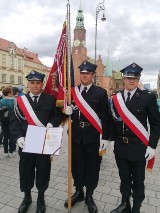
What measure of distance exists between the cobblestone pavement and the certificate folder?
1043 mm

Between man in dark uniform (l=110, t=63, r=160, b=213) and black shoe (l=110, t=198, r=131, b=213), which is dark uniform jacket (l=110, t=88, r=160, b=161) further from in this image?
black shoe (l=110, t=198, r=131, b=213)

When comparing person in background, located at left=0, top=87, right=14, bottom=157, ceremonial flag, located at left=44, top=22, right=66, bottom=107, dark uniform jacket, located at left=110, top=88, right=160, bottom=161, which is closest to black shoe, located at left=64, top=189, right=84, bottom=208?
dark uniform jacket, located at left=110, top=88, right=160, bottom=161

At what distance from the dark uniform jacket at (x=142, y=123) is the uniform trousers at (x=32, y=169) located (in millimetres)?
1171

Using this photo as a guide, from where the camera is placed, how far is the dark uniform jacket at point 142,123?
3145mm

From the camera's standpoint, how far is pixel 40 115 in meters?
3.42

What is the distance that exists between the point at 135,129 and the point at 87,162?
3.30 ft

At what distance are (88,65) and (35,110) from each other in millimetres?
1072

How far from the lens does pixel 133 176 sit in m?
3.34

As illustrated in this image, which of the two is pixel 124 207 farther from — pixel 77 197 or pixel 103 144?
pixel 103 144

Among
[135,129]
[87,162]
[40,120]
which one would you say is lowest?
[87,162]

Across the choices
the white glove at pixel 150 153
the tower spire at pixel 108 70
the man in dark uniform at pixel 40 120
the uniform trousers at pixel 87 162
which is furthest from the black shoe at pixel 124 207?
the tower spire at pixel 108 70

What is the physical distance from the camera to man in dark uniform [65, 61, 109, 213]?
348cm

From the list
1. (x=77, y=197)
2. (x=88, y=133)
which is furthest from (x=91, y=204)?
(x=88, y=133)

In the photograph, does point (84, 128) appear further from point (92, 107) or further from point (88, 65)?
point (88, 65)
